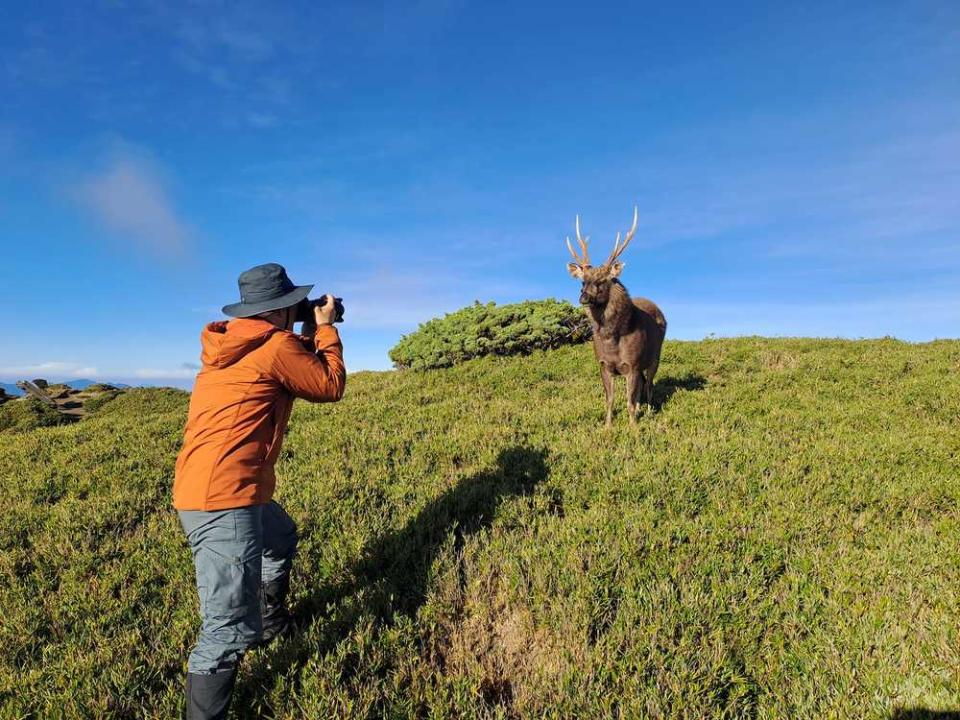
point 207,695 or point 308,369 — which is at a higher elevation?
point 308,369

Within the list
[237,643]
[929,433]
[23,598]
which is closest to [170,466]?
[23,598]

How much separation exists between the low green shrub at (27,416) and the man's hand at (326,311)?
17.1 meters

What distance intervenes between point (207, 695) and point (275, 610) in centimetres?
97

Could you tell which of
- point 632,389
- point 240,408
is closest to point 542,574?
point 240,408

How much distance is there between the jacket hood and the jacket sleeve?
0.46 feet

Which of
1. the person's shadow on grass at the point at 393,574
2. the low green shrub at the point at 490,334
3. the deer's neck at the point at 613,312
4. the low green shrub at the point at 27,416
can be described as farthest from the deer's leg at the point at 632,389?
the low green shrub at the point at 27,416

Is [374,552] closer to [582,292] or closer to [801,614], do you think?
[801,614]

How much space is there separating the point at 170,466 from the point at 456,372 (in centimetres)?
841

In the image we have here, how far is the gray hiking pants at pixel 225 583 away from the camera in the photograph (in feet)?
10.00

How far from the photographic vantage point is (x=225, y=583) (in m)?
3.06

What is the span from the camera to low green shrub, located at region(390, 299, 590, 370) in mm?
16562

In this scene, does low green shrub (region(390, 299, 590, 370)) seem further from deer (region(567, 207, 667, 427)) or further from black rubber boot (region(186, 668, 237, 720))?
black rubber boot (region(186, 668, 237, 720))

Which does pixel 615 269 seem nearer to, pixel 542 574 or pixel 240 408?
pixel 542 574

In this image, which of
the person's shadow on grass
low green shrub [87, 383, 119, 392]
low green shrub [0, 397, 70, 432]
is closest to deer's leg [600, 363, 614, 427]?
the person's shadow on grass
